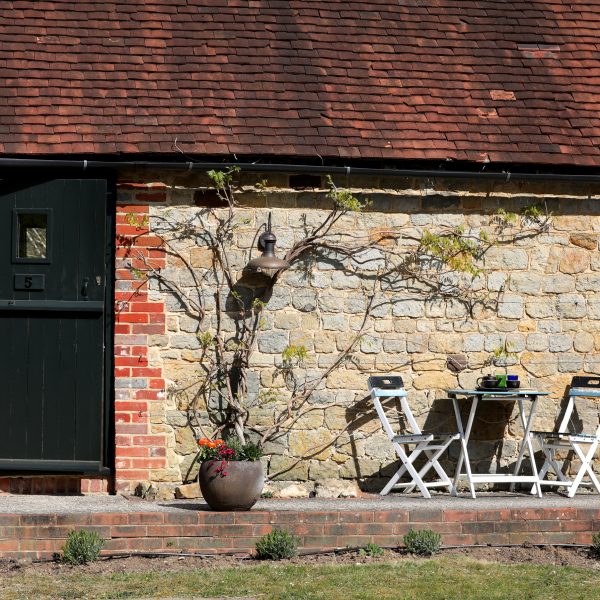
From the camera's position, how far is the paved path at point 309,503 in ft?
29.0

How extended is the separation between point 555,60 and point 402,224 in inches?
94.0

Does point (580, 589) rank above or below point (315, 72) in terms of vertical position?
below

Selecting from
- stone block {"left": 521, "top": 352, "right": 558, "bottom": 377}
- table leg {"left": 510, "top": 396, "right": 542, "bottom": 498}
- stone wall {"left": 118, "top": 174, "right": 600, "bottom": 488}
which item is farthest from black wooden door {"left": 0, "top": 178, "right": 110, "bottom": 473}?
stone block {"left": 521, "top": 352, "right": 558, "bottom": 377}

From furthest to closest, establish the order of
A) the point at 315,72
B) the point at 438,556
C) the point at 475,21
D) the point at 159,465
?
the point at 475,21, the point at 315,72, the point at 159,465, the point at 438,556

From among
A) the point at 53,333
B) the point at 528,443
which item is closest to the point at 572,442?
the point at 528,443

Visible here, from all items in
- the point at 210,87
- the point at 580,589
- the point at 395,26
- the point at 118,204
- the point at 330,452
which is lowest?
the point at 580,589

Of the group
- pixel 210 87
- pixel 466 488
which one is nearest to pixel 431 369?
pixel 466 488

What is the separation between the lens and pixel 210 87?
10422mm

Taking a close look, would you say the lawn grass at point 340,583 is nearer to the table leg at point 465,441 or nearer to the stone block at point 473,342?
the table leg at point 465,441

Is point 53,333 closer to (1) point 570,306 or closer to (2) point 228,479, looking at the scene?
(2) point 228,479

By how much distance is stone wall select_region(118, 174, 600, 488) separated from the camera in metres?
10.0

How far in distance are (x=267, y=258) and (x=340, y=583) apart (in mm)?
3193

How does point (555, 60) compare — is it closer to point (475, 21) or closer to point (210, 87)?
Answer: point (475, 21)

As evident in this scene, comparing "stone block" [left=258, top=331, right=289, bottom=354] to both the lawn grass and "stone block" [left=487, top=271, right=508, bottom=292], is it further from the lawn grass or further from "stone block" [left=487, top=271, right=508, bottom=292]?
the lawn grass
